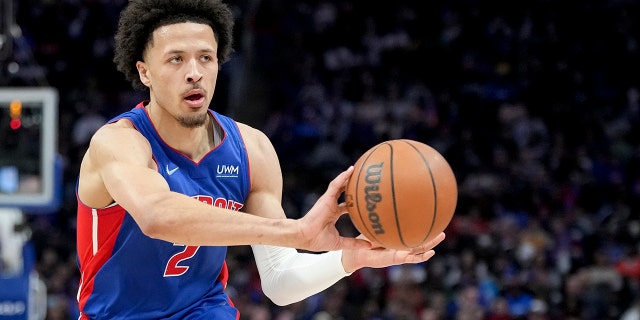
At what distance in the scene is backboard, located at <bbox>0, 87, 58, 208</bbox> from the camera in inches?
304

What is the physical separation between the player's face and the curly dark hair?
2.2 inches

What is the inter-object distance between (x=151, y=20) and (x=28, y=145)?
15.1 feet

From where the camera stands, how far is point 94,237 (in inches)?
142

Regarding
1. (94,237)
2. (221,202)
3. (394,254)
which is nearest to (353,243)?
(394,254)

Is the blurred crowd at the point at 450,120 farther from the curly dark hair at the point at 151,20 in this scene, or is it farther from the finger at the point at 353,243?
the finger at the point at 353,243

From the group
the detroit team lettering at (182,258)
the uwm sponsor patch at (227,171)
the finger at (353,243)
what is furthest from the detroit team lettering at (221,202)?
the finger at (353,243)

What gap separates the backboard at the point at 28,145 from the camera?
771cm

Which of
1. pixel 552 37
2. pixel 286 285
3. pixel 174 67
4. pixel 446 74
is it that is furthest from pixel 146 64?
pixel 552 37

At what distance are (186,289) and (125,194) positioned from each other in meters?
0.67

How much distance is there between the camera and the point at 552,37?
47.1 feet

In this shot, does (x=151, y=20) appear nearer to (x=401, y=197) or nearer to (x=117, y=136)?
(x=117, y=136)

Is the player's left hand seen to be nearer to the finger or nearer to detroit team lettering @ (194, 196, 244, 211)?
the finger

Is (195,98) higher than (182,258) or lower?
higher

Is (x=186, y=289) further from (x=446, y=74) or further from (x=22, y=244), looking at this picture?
(x=446, y=74)
